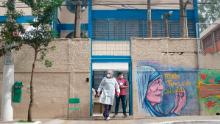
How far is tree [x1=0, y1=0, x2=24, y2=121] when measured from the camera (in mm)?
13680

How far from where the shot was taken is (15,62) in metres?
15.9

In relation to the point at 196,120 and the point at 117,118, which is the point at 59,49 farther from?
the point at 196,120

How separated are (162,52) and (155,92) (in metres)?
1.52

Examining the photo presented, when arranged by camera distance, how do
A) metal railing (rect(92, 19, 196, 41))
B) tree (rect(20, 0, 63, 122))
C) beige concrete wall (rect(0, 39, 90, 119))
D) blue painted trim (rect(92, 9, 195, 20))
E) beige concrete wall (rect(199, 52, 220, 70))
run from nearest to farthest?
tree (rect(20, 0, 63, 122)), beige concrete wall (rect(0, 39, 90, 119)), beige concrete wall (rect(199, 52, 220, 70)), metal railing (rect(92, 19, 196, 41)), blue painted trim (rect(92, 9, 195, 20))

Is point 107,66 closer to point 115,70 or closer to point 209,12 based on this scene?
point 115,70

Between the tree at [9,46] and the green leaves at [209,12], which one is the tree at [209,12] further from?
the tree at [9,46]

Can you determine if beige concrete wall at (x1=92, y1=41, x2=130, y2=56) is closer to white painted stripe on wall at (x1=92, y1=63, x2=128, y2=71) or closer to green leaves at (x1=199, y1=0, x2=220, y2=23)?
white painted stripe on wall at (x1=92, y1=63, x2=128, y2=71)

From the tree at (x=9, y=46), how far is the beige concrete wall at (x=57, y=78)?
36.5 inches

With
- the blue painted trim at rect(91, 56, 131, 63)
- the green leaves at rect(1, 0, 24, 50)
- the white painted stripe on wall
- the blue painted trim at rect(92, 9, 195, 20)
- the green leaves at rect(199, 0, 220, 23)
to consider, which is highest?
the green leaves at rect(199, 0, 220, 23)

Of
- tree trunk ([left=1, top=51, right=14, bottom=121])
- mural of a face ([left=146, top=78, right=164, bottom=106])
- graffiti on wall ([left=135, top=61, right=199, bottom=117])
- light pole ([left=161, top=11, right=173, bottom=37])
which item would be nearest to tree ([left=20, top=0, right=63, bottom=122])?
tree trunk ([left=1, top=51, right=14, bottom=121])

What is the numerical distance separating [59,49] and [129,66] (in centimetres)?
269

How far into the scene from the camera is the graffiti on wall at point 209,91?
15758 mm

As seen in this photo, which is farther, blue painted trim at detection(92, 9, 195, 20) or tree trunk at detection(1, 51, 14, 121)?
blue painted trim at detection(92, 9, 195, 20)

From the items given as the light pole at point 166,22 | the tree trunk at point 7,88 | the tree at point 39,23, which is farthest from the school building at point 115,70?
the light pole at point 166,22
